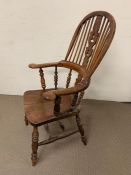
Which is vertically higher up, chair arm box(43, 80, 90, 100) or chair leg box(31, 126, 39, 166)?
chair arm box(43, 80, 90, 100)

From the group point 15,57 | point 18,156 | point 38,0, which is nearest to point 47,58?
point 15,57

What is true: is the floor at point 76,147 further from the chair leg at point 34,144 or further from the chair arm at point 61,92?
the chair arm at point 61,92

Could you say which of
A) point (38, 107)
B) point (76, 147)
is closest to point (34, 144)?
point (38, 107)

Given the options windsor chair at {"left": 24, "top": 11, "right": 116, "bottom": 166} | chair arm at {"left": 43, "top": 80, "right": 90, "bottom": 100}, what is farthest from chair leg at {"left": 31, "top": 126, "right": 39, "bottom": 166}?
chair arm at {"left": 43, "top": 80, "right": 90, "bottom": 100}

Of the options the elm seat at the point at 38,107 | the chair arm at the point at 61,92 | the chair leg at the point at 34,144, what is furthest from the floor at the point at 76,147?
the chair arm at the point at 61,92

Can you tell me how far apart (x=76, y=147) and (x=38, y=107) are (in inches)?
19.1

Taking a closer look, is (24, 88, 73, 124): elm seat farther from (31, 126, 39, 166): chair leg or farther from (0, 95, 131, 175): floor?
(0, 95, 131, 175): floor

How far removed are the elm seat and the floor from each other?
1.24 feet

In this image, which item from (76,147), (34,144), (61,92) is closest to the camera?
(61,92)

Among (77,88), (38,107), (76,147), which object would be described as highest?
(77,88)

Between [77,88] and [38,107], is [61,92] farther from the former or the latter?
[38,107]

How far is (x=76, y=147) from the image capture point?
1.79 m

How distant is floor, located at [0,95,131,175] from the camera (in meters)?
1.58

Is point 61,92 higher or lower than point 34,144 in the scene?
higher
